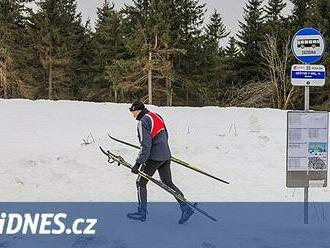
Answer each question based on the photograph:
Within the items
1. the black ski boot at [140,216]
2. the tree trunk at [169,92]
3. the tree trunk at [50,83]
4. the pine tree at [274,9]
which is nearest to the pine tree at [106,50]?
the tree trunk at [50,83]

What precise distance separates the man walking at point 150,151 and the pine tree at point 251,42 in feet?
110

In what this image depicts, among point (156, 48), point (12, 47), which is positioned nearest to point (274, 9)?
point (156, 48)

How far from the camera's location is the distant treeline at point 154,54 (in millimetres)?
33344

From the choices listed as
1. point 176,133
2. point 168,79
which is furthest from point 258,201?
point 168,79

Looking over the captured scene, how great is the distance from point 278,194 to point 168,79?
2393cm

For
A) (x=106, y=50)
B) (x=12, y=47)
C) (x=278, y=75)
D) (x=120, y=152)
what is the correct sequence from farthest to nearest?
(x=106, y=50), (x=12, y=47), (x=278, y=75), (x=120, y=152)

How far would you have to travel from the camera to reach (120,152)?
12938mm

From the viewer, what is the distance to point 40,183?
33.5ft

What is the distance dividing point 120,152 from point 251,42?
3075cm

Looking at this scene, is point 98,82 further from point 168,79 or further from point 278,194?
point 278,194

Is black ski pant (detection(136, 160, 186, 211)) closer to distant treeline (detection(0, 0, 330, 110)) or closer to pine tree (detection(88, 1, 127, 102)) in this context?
distant treeline (detection(0, 0, 330, 110))

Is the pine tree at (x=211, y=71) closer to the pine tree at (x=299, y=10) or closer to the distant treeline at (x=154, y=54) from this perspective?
the distant treeline at (x=154, y=54)

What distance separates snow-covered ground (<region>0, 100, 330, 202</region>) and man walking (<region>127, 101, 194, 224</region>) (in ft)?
7.23

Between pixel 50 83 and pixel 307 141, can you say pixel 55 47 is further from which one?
pixel 307 141
